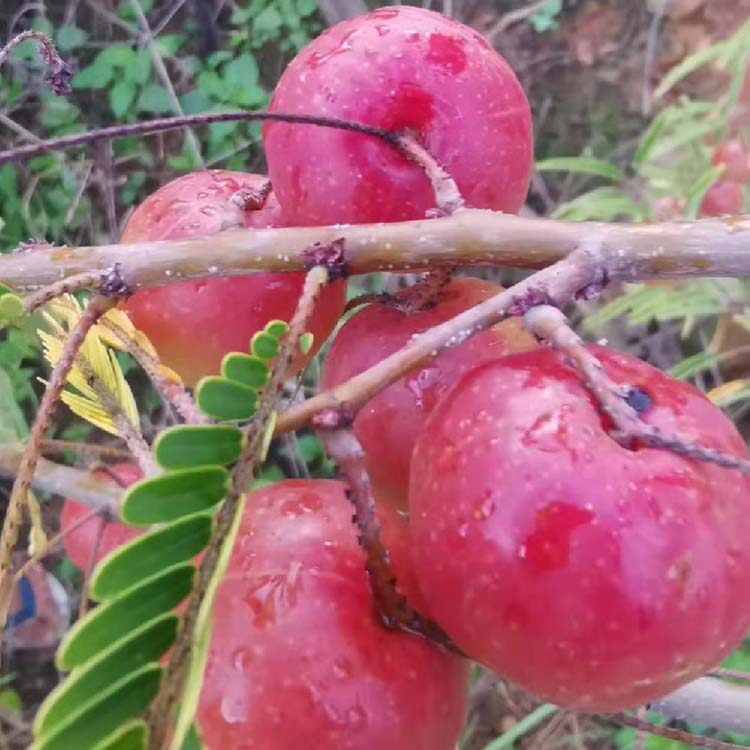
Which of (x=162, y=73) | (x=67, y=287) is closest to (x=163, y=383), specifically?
(x=67, y=287)

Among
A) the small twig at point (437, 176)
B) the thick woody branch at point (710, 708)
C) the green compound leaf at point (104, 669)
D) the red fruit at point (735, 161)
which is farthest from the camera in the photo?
the red fruit at point (735, 161)

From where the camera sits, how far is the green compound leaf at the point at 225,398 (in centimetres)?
42

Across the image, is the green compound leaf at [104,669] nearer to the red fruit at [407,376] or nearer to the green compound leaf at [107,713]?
the green compound leaf at [107,713]

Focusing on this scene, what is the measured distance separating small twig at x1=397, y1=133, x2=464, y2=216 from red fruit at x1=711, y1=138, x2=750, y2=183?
1232 mm

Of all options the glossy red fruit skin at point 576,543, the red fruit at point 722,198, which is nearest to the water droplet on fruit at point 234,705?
the glossy red fruit skin at point 576,543

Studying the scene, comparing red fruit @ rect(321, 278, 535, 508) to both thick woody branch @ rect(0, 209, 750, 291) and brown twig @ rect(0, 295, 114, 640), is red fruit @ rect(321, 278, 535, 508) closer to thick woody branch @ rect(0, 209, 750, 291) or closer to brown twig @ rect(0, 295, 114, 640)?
thick woody branch @ rect(0, 209, 750, 291)

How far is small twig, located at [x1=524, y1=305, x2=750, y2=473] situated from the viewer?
443mm

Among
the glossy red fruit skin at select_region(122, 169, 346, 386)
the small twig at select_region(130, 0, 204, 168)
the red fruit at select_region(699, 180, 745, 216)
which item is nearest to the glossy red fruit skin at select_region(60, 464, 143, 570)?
the glossy red fruit skin at select_region(122, 169, 346, 386)

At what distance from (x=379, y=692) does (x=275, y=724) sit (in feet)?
0.18

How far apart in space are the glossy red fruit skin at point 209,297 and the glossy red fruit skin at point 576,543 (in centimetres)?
20

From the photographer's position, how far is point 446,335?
48cm

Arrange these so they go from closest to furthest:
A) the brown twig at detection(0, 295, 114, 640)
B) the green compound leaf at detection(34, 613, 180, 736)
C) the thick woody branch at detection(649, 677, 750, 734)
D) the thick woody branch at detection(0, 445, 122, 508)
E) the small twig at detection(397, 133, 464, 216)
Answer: the green compound leaf at detection(34, 613, 180, 736), the brown twig at detection(0, 295, 114, 640), the small twig at detection(397, 133, 464, 216), the thick woody branch at detection(0, 445, 122, 508), the thick woody branch at detection(649, 677, 750, 734)

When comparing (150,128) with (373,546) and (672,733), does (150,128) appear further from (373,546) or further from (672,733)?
(672,733)

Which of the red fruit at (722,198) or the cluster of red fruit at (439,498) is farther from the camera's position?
the red fruit at (722,198)
